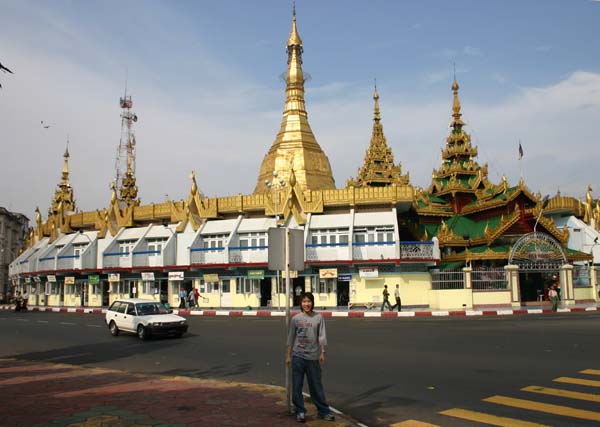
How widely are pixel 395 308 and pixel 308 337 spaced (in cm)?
2306

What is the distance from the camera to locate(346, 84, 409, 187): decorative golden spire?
4547 cm

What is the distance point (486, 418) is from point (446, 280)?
23.2m

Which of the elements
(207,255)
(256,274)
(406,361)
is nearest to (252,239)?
(256,274)

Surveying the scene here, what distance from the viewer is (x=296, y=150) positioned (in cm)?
4300

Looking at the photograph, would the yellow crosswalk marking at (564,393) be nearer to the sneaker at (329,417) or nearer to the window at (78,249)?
the sneaker at (329,417)

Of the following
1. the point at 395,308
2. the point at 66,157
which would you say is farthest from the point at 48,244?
the point at 395,308

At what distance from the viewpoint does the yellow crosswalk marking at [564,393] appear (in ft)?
24.5

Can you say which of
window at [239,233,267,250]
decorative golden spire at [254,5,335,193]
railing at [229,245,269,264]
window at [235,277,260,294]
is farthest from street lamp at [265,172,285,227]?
window at [235,277,260,294]

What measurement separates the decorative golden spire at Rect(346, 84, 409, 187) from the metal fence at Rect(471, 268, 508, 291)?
16.8 metres

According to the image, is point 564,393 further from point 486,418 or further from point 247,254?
point 247,254

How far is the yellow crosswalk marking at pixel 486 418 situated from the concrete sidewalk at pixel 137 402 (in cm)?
142

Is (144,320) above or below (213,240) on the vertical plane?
below

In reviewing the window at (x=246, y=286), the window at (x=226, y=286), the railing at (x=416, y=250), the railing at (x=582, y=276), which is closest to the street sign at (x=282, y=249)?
the railing at (x=416, y=250)

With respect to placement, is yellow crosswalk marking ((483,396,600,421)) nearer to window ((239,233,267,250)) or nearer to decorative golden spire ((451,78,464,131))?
window ((239,233,267,250))
